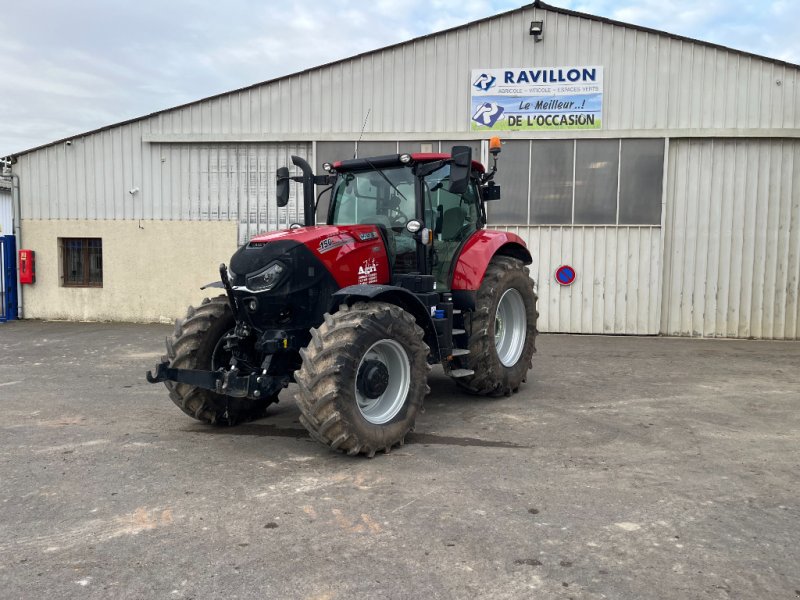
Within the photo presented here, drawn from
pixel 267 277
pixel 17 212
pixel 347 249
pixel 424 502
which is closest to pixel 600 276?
pixel 347 249

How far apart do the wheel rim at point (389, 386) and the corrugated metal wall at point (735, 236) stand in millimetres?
8916

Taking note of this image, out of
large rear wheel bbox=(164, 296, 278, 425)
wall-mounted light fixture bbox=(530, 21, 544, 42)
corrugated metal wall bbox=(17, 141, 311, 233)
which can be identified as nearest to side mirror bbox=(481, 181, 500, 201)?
large rear wheel bbox=(164, 296, 278, 425)

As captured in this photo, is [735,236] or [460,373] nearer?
[460,373]

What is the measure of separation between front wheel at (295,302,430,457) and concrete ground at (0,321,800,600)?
0.82 ft

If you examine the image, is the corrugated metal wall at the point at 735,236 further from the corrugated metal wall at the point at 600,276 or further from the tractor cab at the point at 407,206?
the tractor cab at the point at 407,206

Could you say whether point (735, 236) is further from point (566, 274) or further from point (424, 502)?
point (424, 502)

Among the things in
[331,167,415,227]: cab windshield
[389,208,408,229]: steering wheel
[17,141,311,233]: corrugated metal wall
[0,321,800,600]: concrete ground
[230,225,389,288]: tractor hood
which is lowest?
[0,321,800,600]: concrete ground

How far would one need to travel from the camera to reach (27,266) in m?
14.2

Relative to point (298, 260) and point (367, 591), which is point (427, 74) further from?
point (367, 591)

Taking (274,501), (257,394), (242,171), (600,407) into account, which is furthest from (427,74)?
(274,501)

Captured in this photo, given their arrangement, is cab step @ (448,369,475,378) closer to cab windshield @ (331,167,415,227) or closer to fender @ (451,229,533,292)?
fender @ (451,229,533,292)

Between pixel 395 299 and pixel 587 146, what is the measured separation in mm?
8378

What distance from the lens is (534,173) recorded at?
12.6 metres

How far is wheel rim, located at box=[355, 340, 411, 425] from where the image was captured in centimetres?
505
